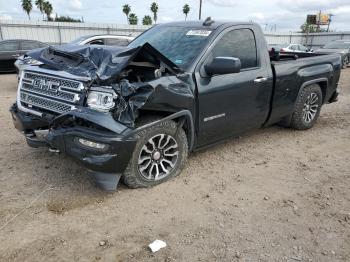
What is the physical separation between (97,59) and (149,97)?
724mm

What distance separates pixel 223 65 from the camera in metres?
4.00

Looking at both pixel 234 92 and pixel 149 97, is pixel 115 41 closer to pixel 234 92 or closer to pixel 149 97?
pixel 234 92

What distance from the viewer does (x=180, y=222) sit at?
3355 mm

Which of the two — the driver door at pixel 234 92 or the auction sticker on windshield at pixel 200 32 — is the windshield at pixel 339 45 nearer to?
the driver door at pixel 234 92

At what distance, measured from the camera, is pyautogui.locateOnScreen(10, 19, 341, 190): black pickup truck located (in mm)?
3480

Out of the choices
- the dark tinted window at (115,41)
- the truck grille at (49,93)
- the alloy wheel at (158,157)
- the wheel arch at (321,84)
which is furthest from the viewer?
the dark tinted window at (115,41)

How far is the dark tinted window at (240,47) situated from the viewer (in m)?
4.50

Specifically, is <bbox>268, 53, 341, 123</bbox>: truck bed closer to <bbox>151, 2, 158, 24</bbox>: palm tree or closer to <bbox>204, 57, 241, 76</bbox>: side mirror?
<bbox>204, 57, 241, 76</bbox>: side mirror

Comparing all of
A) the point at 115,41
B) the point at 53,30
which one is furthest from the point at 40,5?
the point at 115,41

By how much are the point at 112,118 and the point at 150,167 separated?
80 centimetres

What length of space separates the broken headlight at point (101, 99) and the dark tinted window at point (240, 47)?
1527 mm

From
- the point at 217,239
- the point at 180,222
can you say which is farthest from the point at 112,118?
the point at 217,239

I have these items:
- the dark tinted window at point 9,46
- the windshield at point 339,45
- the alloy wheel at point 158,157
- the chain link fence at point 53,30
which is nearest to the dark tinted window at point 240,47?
the alloy wheel at point 158,157

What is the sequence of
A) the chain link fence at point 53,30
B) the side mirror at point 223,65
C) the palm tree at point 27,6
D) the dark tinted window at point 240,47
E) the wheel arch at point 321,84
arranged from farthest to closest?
the palm tree at point 27,6, the chain link fence at point 53,30, the wheel arch at point 321,84, the dark tinted window at point 240,47, the side mirror at point 223,65
